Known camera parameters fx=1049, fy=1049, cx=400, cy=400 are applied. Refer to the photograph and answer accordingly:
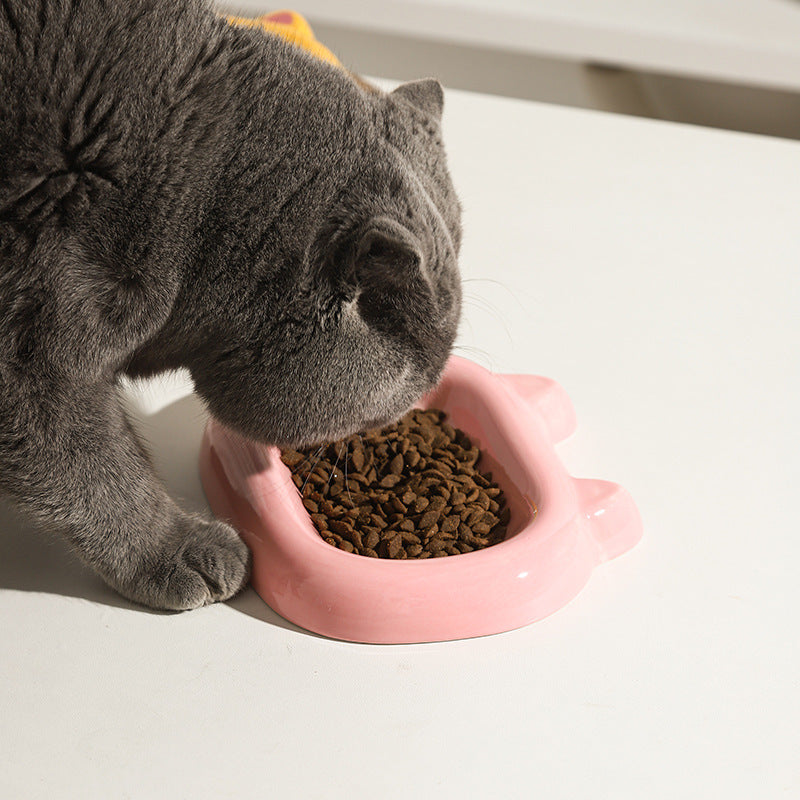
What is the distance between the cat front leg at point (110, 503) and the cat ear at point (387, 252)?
0.30 metres

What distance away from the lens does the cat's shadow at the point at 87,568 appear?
1.09 metres

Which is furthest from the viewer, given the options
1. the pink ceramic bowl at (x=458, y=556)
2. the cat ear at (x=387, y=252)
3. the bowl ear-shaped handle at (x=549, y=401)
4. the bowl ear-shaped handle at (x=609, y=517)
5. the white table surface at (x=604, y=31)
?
the white table surface at (x=604, y=31)

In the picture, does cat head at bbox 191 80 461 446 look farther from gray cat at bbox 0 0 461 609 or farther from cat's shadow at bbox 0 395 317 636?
cat's shadow at bbox 0 395 317 636

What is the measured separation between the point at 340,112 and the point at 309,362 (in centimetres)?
23

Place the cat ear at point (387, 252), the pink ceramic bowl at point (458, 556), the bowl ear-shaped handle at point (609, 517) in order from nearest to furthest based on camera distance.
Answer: the cat ear at point (387, 252) < the pink ceramic bowl at point (458, 556) < the bowl ear-shaped handle at point (609, 517)

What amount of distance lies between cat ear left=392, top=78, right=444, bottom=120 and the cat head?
9 cm

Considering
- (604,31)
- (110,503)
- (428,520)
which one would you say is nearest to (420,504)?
(428,520)

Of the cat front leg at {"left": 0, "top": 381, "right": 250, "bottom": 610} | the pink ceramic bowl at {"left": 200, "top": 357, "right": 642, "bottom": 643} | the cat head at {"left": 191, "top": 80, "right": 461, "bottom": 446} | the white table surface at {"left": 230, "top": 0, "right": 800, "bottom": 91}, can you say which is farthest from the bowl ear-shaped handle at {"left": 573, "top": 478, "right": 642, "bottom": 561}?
the white table surface at {"left": 230, "top": 0, "right": 800, "bottom": 91}

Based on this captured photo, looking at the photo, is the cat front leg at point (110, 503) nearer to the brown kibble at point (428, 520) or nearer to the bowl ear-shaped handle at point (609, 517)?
the brown kibble at point (428, 520)

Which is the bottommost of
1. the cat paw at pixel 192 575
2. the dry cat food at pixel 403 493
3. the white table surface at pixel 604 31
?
the cat paw at pixel 192 575

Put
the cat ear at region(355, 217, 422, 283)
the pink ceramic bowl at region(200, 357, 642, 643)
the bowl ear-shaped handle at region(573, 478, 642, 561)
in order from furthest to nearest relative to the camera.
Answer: the bowl ear-shaped handle at region(573, 478, 642, 561) → the pink ceramic bowl at region(200, 357, 642, 643) → the cat ear at region(355, 217, 422, 283)

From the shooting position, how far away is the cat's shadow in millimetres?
1086

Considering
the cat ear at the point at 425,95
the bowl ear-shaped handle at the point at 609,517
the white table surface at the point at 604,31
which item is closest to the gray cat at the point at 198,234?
the cat ear at the point at 425,95

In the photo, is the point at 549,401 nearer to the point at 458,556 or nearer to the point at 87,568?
the point at 458,556
